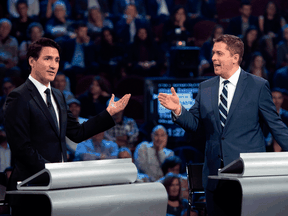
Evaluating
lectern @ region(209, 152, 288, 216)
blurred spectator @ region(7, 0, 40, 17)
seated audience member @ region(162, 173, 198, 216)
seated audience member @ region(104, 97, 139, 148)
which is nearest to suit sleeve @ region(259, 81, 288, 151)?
lectern @ region(209, 152, 288, 216)

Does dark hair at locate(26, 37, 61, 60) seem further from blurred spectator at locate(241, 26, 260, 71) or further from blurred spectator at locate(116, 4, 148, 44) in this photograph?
blurred spectator at locate(241, 26, 260, 71)

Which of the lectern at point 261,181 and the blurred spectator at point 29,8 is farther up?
the blurred spectator at point 29,8

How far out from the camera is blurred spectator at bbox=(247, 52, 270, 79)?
5.14m

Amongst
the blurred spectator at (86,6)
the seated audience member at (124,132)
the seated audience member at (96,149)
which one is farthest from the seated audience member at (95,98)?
the blurred spectator at (86,6)

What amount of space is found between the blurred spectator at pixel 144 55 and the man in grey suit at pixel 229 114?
10.3 feet

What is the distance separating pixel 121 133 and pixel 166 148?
575 mm

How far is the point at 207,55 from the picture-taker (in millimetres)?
5352

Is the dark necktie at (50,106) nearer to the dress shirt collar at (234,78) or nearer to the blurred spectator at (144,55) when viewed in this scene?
the dress shirt collar at (234,78)

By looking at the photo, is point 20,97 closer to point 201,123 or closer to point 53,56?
point 53,56

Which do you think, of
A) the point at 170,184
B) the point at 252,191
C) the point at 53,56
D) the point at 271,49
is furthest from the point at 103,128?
the point at 271,49

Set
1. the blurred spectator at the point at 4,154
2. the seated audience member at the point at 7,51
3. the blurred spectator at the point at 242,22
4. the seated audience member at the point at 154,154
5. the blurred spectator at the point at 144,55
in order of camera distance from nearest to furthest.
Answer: the blurred spectator at the point at 4,154, the seated audience member at the point at 154,154, the seated audience member at the point at 7,51, the blurred spectator at the point at 144,55, the blurred spectator at the point at 242,22

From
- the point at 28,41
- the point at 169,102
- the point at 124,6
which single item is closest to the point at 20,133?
the point at 169,102

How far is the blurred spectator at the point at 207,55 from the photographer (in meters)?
5.19

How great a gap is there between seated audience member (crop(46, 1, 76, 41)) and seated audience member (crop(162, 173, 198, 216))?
96.8 inches
